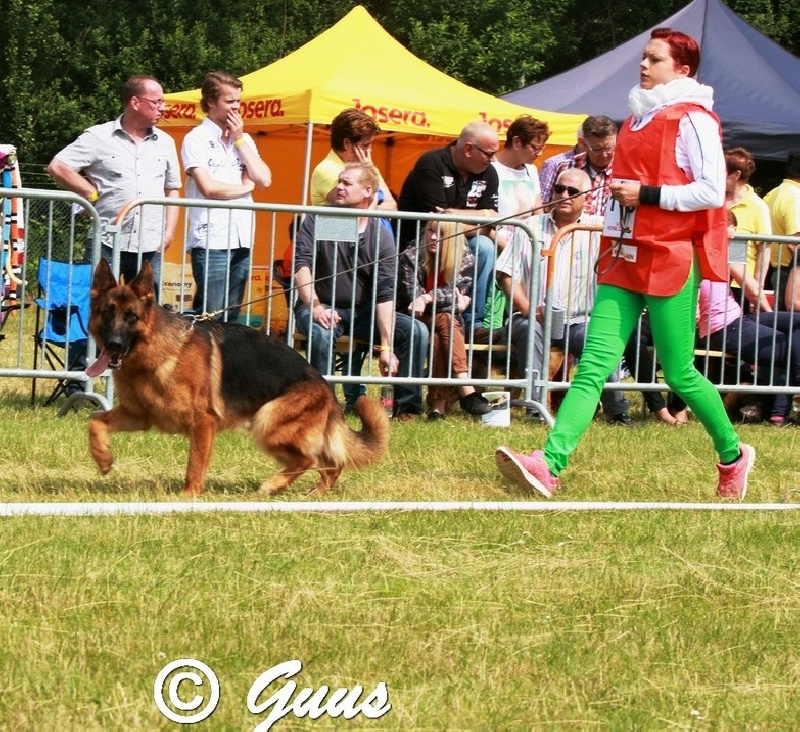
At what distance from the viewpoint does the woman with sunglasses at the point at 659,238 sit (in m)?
6.37

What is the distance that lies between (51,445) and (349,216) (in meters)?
2.78

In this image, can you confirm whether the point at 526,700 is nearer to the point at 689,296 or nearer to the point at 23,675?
the point at 23,675

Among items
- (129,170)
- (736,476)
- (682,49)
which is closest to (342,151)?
(129,170)

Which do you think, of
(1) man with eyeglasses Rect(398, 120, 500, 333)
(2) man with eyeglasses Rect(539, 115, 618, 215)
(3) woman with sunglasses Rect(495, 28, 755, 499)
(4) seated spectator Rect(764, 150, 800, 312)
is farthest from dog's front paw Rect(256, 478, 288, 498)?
(4) seated spectator Rect(764, 150, 800, 312)

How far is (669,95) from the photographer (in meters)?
6.41

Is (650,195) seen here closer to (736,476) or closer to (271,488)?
(736,476)

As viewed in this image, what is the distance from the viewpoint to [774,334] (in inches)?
427

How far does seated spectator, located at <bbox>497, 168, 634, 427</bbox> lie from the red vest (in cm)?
349

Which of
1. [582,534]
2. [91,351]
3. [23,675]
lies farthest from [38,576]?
[91,351]

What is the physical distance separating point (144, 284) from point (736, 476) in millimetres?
2961

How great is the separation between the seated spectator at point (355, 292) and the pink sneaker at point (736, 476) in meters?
3.22

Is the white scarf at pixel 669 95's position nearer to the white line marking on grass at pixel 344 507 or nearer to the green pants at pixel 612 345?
the green pants at pixel 612 345

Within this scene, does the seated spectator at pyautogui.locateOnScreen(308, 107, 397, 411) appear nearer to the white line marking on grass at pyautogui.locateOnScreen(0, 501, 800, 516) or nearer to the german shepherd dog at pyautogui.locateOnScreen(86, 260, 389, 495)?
the german shepherd dog at pyautogui.locateOnScreen(86, 260, 389, 495)

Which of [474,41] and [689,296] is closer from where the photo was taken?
[689,296]
